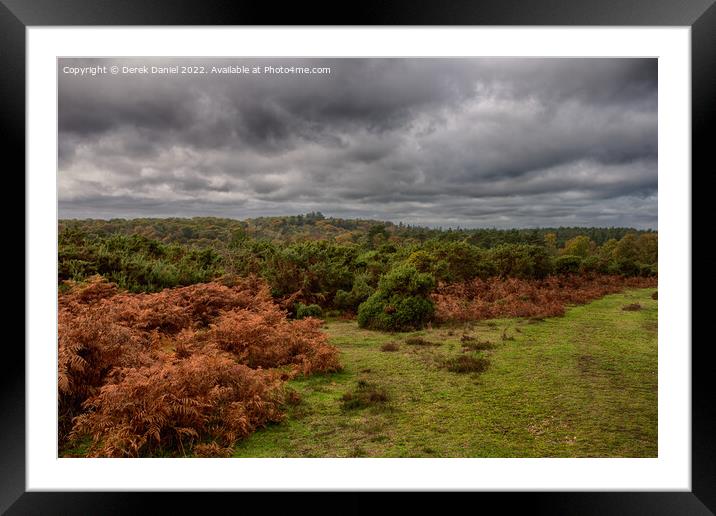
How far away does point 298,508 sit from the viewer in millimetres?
2674

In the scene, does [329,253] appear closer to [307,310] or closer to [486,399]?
[307,310]

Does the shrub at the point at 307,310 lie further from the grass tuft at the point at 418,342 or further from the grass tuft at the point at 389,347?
the grass tuft at the point at 418,342

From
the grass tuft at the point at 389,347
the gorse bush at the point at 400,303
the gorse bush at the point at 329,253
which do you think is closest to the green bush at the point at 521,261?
the gorse bush at the point at 329,253

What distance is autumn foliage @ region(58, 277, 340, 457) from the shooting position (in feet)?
9.28

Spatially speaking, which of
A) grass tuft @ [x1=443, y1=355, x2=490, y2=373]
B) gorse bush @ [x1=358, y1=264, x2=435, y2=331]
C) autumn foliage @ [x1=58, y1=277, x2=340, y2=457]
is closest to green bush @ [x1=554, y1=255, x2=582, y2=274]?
gorse bush @ [x1=358, y1=264, x2=435, y2=331]

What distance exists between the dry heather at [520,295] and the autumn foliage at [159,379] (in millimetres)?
2209

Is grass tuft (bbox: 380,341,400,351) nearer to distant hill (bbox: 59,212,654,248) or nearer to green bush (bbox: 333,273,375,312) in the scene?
green bush (bbox: 333,273,375,312)

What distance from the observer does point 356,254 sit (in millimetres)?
5852

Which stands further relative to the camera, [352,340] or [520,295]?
[520,295]

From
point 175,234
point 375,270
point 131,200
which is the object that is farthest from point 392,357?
point 131,200

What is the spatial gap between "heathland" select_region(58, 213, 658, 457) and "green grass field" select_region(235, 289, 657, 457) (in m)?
0.02
